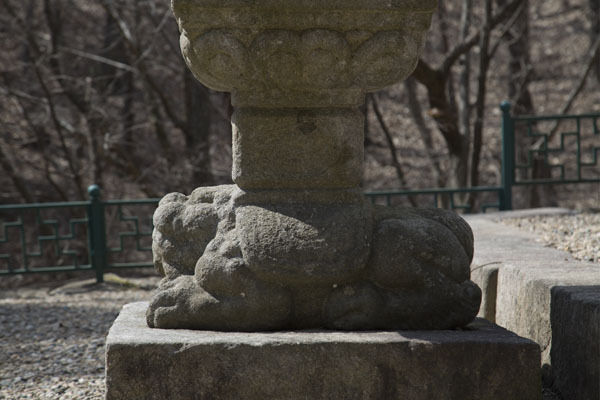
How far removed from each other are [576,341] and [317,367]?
1019 millimetres

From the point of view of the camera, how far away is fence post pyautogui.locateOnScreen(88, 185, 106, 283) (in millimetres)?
7711

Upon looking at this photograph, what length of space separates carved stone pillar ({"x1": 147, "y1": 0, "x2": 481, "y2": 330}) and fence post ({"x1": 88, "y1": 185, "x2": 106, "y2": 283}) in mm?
4686

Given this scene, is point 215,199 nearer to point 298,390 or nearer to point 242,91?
point 242,91

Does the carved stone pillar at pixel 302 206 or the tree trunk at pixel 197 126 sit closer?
the carved stone pillar at pixel 302 206

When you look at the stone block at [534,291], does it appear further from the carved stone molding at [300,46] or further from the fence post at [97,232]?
the fence post at [97,232]

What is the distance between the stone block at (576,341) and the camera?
2918 millimetres

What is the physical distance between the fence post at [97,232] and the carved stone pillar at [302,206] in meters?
4.69

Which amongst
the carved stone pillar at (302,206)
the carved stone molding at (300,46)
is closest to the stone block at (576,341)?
the carved stone pillar at (302,206)

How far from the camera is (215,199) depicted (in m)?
3.26

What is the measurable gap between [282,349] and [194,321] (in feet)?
1.33

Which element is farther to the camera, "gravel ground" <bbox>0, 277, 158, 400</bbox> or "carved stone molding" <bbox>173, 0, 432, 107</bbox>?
"gravel ground" <bbox>0, 277, 158, 400</bbox>

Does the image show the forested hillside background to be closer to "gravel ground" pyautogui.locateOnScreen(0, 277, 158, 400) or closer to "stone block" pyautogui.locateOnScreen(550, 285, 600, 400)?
"gravel ground" pyautogui.locateOnScreen(0, 277, 158, 400)

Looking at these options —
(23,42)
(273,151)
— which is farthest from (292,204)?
(23,42)

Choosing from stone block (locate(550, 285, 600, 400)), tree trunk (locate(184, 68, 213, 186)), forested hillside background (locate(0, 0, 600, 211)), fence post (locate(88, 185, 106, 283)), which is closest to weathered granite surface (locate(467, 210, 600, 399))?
stone block (locate(550, 285, 600, 400))
